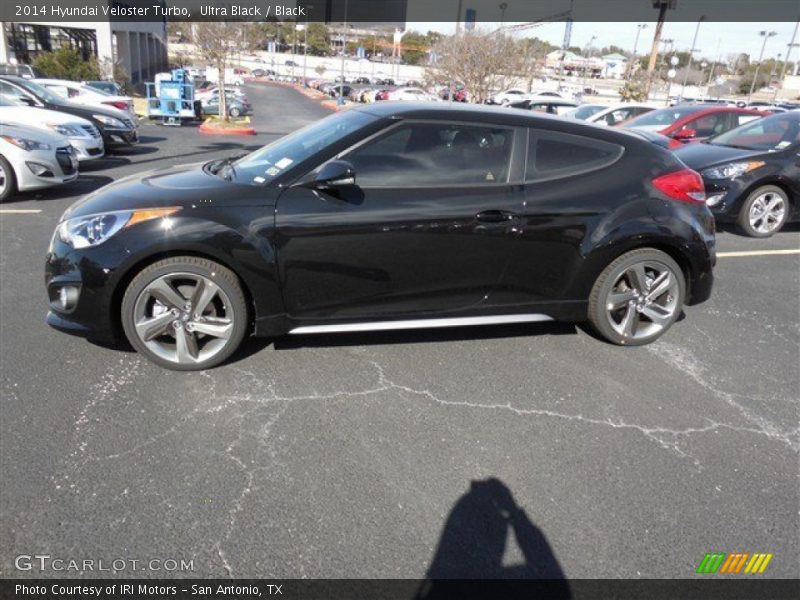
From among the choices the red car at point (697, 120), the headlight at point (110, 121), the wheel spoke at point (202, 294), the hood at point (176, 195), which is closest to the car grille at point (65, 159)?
the headlight at point (110, 121)

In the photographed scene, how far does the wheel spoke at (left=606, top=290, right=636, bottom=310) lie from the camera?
4188 millimetres

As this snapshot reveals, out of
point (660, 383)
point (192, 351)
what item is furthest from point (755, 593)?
point (192, 351)

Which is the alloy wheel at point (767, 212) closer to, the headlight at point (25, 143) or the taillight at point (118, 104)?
the headlight at point (25, 143)

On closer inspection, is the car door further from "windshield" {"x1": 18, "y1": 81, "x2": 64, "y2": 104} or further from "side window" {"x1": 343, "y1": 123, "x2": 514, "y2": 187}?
"windshield" {"x1": 18, "y1": 81, "x2": 64, "y2": 104}

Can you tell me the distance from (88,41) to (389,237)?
48.7 m

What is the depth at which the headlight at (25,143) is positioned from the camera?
7711mm

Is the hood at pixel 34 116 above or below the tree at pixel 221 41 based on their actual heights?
below

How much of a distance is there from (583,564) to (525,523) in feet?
0.95

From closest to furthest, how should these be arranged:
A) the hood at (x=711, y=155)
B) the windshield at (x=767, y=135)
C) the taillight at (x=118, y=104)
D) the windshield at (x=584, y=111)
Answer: the hood at (x=711, y=155), the windshield at (x=767, y=135), the taillight at (x=118, y=104), the windshield at (x=584, y=111)

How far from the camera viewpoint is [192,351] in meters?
3.62

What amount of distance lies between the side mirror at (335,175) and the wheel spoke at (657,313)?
234 cm

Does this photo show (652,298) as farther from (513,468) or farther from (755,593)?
(755,593)

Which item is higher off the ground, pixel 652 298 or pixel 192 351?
pixel 652 298

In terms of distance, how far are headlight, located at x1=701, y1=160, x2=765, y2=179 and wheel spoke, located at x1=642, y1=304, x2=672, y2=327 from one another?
13.1 ft
